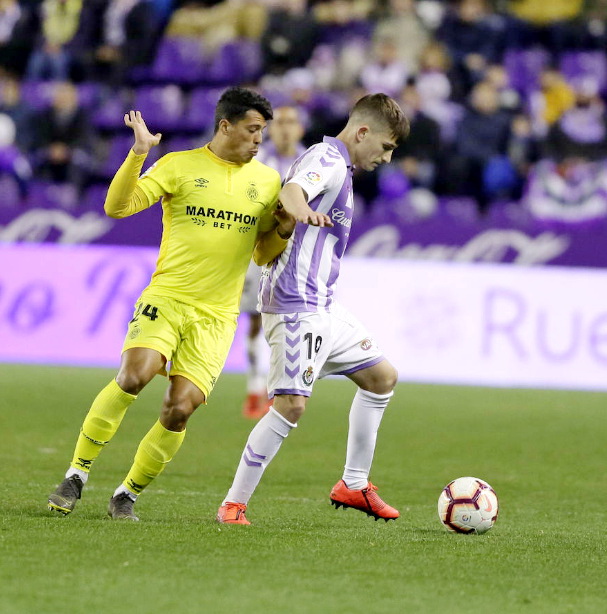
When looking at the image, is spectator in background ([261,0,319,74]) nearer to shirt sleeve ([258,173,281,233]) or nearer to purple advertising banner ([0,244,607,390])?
purple advertising banner ([0,244,607,390])

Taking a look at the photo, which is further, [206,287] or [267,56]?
[267,56]

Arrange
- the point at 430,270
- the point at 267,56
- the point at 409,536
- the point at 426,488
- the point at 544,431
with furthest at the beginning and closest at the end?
the point at 267,56, the point at 430,270, the point at 544,431, the point at 426,488, the point at 409,536

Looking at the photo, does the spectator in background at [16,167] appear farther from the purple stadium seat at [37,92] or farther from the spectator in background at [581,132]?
the spectator in background at [581,132]

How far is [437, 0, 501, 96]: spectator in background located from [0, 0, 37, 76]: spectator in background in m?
5.95

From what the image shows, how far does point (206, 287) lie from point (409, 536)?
1.35m

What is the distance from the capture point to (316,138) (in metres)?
15.6

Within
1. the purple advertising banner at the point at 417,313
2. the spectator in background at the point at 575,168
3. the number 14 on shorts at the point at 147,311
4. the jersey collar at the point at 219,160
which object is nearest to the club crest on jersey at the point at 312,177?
the jersey collar at the point at 219,160

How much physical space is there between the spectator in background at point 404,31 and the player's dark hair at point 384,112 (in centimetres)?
1202

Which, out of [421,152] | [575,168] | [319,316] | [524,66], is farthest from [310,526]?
[524,66]

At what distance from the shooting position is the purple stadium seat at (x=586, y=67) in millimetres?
17391

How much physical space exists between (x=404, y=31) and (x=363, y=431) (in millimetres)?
12638

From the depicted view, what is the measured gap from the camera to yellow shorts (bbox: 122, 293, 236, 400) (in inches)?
211

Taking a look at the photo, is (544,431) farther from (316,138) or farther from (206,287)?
(316,138)

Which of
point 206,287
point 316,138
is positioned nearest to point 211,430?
point 206,287
